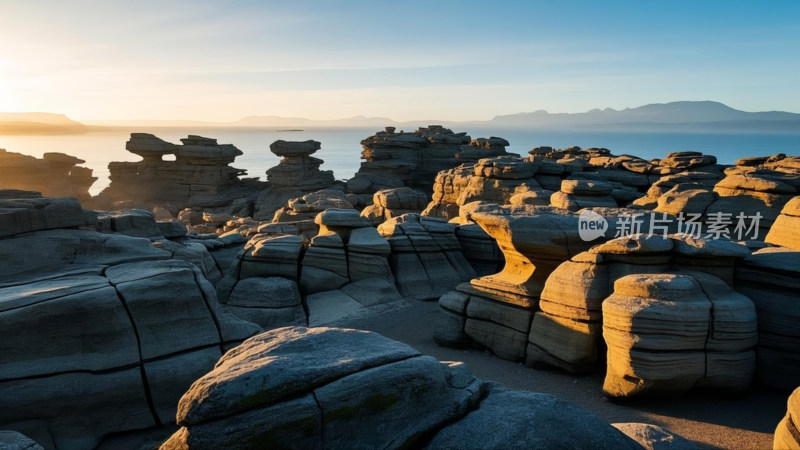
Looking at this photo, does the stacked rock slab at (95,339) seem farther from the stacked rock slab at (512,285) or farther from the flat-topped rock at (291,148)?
the flat-topped rock at (291,148)

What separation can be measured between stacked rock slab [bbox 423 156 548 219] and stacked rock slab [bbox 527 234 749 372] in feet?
41.9

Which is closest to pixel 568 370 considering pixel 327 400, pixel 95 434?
pixel 327 400

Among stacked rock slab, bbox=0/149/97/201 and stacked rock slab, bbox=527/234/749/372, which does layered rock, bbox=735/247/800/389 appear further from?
stacked rock slab, bbox=0/149/97/201

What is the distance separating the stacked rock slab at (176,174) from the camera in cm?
3597

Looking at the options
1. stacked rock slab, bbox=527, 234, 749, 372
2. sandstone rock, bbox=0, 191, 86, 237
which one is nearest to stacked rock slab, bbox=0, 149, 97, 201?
sandstone rock, bbox=0, 191, 86, 237

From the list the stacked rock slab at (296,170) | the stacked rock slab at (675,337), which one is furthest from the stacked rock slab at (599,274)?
the stacked rock slab at (296,170)

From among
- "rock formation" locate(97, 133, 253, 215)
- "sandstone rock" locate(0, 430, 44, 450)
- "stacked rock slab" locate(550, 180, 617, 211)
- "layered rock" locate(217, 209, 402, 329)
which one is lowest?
"rock formation" locate(97, 133, 253, 215)

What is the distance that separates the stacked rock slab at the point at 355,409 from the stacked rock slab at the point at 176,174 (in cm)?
3282

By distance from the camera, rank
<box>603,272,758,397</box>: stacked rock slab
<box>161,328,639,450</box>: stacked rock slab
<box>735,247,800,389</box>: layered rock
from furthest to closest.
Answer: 1. <box>735,247,800,389</box>: layered rock
2. <box>603,272,758,397</box>: stacked rock slab
3. <box>161,328,639,450</box>: stacked rock slab

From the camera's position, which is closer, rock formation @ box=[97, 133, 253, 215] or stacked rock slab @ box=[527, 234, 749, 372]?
stacked rock slab @ box=[527, 234, 749, 372]

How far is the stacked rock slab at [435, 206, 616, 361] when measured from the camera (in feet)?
28.4

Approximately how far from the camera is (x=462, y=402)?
4516 millimetres

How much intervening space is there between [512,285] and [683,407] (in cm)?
303

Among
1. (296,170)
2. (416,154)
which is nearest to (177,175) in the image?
(296,170)
